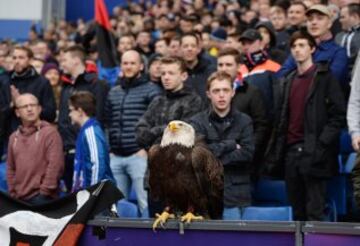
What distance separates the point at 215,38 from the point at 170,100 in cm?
551

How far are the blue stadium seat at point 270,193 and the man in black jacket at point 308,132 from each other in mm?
559

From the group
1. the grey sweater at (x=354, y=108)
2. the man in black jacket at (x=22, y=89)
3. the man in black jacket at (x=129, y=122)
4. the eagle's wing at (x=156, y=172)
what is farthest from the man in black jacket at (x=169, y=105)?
the man in black jacket at (x=22, y=89)

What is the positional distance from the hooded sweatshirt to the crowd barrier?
3377mm

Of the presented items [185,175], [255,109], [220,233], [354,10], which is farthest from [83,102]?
[220,233]

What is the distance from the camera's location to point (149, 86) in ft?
32.1

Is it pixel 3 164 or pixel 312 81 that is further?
pixel 3 164

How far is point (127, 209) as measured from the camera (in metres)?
8.91

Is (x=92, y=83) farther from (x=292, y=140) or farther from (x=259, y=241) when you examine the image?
(x=259, y=241)

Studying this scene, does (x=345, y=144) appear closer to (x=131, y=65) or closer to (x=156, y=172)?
(x=131, y=65)

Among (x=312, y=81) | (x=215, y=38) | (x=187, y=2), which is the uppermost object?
(x=187, y=2)

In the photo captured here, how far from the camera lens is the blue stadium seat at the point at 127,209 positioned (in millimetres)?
8750

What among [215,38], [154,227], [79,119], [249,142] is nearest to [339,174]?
[249,142]

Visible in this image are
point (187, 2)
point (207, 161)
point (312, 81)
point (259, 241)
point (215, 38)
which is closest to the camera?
point (259, 241)

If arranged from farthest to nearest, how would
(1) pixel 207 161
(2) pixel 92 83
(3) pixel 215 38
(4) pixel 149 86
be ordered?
(3) pixel 215 38
(2) pixel 92 83
(4) pixel 149 86
(1) pixel 207 161
